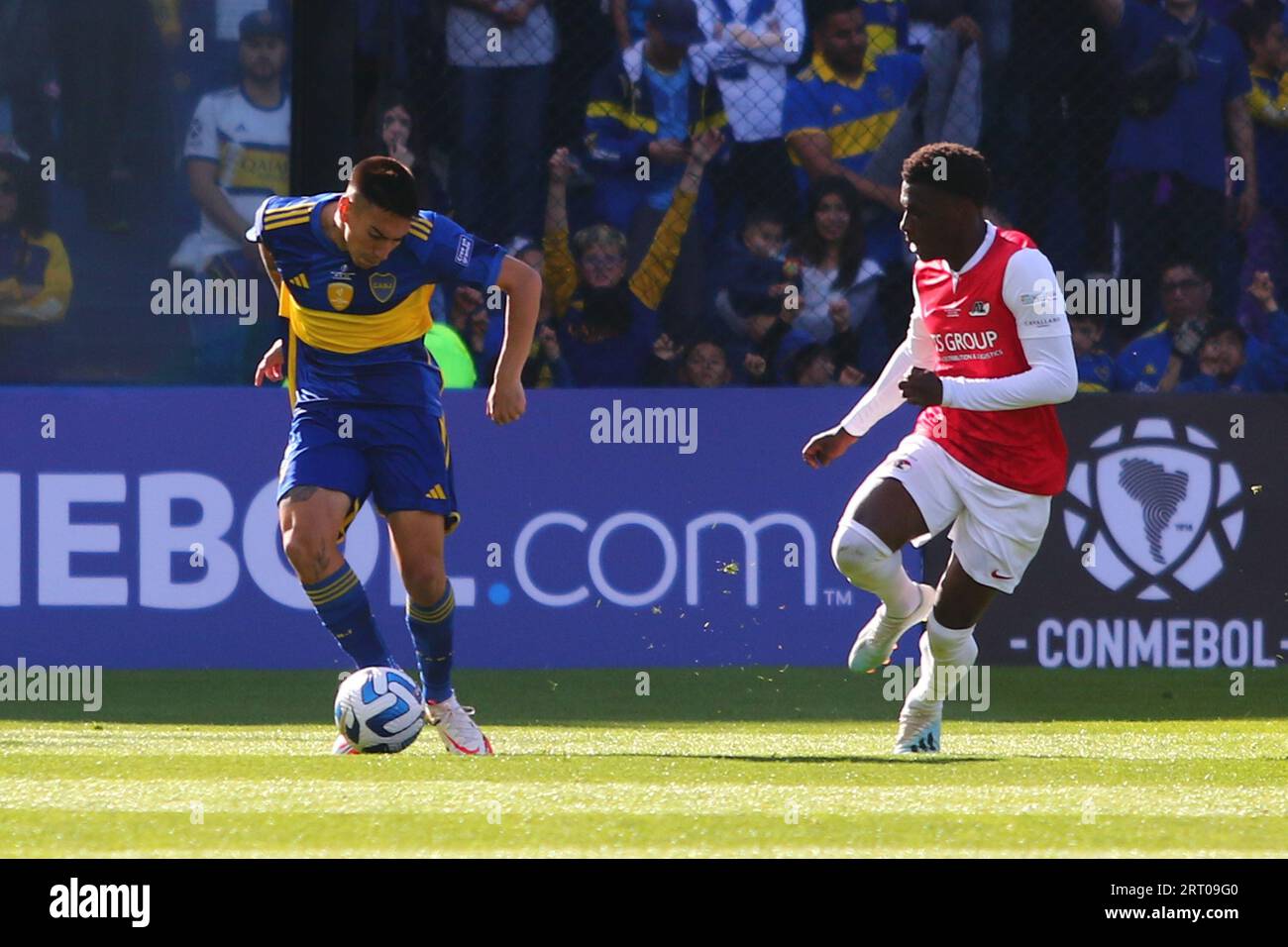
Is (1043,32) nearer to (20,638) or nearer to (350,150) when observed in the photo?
(350,150)

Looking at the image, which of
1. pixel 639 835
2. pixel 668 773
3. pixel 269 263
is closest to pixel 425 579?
pixel 269 263

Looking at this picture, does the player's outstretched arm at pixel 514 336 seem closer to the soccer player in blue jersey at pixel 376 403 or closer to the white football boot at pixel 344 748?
the soccer player in blue jersey at pixel 376 403

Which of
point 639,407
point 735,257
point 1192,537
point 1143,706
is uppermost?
point 735,257

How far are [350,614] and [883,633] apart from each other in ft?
5.73

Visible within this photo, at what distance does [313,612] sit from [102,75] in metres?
2.75

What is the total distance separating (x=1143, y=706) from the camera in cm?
902

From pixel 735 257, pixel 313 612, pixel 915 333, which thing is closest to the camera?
pixel 915 333

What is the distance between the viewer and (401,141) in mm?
10305

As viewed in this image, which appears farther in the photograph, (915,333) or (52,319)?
(52,319)

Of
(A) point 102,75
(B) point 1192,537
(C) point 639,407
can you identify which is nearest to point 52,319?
(A) point 102,75

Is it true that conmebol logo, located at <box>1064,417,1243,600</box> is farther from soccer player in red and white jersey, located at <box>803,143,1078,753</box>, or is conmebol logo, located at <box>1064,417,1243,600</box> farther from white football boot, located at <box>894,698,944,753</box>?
white football boot, located at <box>894,698,944,753</box>

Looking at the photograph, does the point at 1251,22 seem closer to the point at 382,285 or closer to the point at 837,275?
the point at 837,275

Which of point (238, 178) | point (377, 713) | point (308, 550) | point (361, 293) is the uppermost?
point (238, 178)

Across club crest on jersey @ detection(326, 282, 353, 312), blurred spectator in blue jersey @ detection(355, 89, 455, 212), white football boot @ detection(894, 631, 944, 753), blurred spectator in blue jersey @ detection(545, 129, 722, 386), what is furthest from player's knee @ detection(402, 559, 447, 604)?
blurred spectator in blue jersey @ detection(355, 89, 455, 212)
